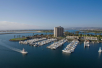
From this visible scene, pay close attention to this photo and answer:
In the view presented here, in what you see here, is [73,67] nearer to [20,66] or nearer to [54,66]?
[54,66]

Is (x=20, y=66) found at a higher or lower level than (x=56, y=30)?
lower

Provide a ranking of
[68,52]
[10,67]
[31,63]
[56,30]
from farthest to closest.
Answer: [56,30] < [68,52] < [31,63] < [10,67]

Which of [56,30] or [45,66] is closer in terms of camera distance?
[45,66]

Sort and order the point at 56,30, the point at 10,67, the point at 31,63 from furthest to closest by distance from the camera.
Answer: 1. the point at 56,30
2. the point at 31,63
3. the point at 10,67

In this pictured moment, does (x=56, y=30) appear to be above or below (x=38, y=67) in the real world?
above

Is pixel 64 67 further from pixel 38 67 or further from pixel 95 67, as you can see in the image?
pixel 95 67

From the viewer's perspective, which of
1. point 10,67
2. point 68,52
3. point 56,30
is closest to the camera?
point 10,67

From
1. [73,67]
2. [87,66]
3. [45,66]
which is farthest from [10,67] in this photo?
[87,66]

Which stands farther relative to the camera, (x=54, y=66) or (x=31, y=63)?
(x=31, y=63)

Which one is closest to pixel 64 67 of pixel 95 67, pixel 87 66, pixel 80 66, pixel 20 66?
pixel 80 66
